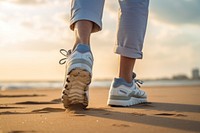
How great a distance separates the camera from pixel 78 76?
1841mm

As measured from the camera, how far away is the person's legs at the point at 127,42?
2209mm

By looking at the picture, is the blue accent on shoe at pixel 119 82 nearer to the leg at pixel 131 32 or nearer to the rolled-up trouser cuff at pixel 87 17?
the leg at pixel 131 32

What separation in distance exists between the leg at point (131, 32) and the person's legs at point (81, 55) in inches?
10.5

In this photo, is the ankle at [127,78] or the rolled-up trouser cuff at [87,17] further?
the ankle at [127,78]

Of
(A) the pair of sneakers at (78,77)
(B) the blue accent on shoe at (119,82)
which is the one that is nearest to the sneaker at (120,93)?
(B) the blue accent on shoe at (119,82)

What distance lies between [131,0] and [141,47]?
1.02 feet

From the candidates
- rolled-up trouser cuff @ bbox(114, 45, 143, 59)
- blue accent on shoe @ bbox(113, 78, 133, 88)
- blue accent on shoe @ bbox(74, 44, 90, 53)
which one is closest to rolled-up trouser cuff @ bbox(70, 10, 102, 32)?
blue accent on shoe @ bbox(74, 44, 90, 53)

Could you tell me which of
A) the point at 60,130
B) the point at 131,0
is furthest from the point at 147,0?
the point at 60,130

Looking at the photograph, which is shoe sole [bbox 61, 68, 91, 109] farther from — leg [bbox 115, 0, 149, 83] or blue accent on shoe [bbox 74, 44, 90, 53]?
leg [bbox 115, 0, 149, 83]

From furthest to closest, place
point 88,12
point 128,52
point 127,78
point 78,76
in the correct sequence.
Answer: point 127,78 < point 128,52 < point 88,12 < point 78,76

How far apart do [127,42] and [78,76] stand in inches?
20.3

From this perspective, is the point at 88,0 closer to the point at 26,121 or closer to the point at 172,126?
the point at 26,121

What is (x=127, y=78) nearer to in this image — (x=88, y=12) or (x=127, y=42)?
(x=127, y=42)

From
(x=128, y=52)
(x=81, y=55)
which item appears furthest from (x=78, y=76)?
(x=128, y=52)
